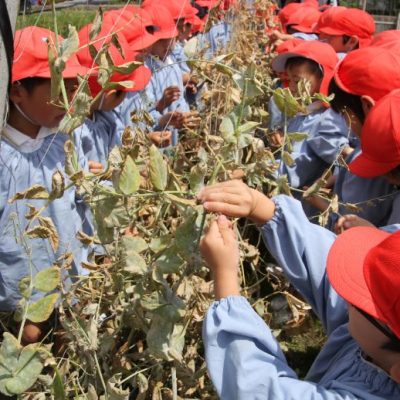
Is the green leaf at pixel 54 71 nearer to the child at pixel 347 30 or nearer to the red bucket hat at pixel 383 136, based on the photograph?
the red bucket hat at pixel 383 136

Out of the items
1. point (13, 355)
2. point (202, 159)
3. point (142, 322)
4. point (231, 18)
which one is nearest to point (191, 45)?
point (202, 159)

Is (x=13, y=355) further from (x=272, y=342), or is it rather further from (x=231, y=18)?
(x=231, y=18)

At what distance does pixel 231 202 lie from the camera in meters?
1.15

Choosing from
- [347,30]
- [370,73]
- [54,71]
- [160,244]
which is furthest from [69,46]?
[347,30]

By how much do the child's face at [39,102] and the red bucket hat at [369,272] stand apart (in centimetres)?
96

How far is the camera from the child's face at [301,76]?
292 cm

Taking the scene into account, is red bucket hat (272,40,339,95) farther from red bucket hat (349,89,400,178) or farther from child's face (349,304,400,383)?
child's face (349,304,400,383)

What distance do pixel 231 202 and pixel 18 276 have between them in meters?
0.97

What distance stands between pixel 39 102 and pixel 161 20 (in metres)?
1.96

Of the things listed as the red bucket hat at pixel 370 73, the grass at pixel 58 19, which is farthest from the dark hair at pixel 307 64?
the grass at pixel 58 19

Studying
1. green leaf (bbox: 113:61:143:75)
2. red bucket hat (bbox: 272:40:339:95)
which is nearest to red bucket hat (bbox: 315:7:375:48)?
red bucket hat (bbox: 272:40:339:95)

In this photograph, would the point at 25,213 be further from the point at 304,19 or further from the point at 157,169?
the point at 304,19

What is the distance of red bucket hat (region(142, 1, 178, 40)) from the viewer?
11.5 ft

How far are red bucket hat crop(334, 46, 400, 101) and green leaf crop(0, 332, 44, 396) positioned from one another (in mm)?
1518
